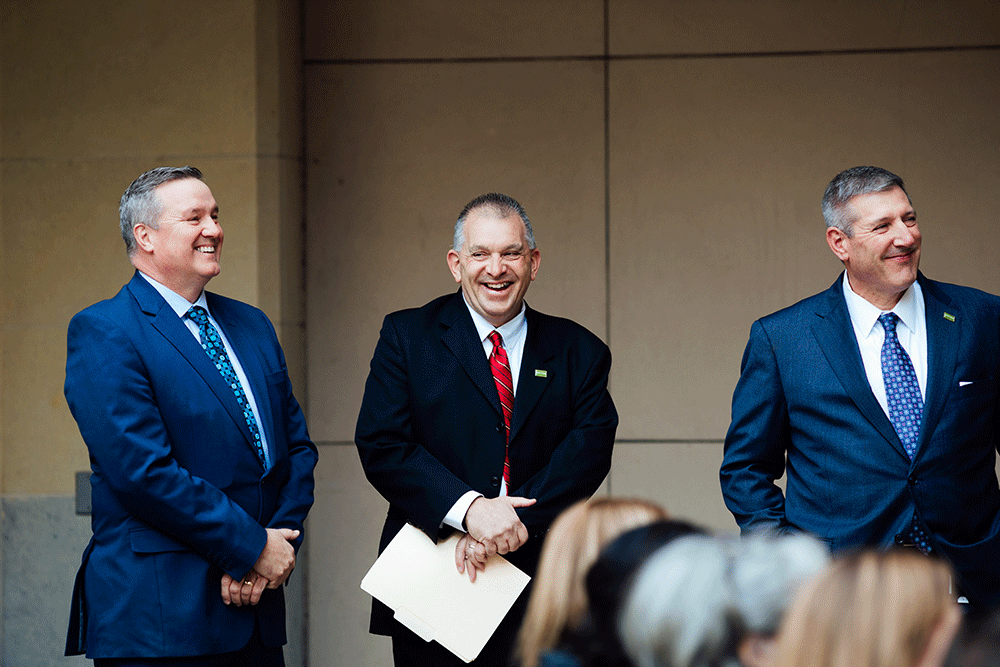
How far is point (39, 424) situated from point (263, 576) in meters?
2.22

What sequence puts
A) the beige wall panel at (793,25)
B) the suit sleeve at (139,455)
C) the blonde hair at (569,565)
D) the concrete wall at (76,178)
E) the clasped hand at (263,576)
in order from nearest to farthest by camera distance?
1. the blonde hair at (569,565)
2. the suit sleeve at (139,455)
3. the clasped hand at (263,576)
4. the concrete wall at (76,178)
5. the beige wall panel at (793,25)

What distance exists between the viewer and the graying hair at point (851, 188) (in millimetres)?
2924

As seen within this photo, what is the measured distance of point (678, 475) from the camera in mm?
4891

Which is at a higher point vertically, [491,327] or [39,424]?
[491,327]

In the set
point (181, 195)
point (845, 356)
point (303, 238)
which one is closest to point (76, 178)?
point (303, 238)

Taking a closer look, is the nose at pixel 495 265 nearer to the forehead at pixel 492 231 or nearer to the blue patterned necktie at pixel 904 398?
the forehead at pixel 492 231

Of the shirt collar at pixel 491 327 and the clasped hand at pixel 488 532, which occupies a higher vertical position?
the shirt collar at pixel 491 327

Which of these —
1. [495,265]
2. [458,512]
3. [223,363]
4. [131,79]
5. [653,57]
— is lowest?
[458,512]

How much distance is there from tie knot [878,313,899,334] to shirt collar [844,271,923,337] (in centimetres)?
1

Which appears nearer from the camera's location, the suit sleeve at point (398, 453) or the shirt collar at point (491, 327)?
the suit sleeve at point (398, 453)

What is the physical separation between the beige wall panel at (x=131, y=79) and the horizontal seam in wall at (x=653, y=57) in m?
0.59

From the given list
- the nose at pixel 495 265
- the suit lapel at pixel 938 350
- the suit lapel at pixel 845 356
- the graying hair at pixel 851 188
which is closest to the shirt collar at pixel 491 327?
the nose at pixel 495 265

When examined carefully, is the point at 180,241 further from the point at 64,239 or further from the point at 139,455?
the point at 64,239

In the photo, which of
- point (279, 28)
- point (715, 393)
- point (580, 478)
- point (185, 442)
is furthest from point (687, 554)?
point (279, 28)
